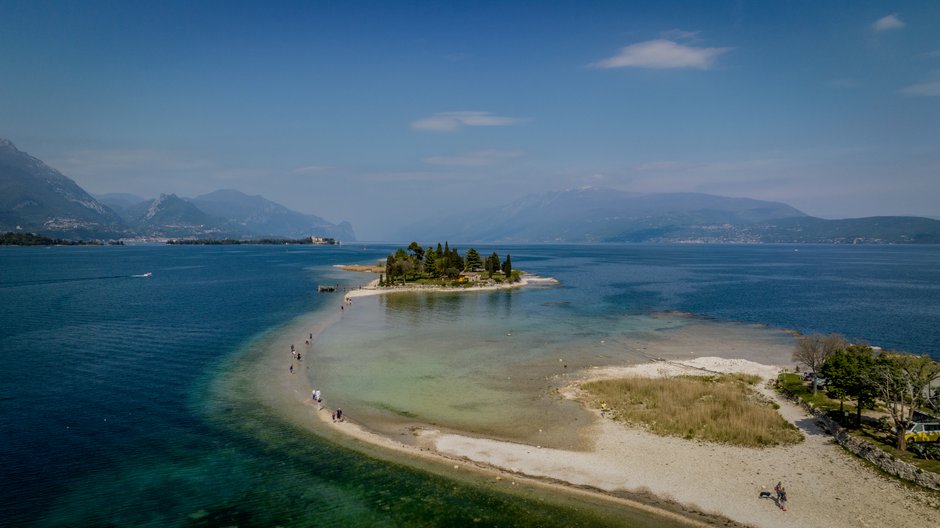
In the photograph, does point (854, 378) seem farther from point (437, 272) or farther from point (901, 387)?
point (437, 272)

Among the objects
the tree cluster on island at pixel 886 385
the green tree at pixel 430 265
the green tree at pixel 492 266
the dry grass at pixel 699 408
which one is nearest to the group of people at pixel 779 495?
the dry grass at pixel 699 408

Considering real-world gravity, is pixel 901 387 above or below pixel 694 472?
above

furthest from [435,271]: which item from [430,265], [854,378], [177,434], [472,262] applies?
[854,378]

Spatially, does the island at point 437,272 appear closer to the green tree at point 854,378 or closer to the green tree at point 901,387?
the green tree at point 854,378

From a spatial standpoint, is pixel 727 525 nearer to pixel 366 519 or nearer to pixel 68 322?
pixel 366 519

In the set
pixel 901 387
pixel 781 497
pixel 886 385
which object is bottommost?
pixel 781 497

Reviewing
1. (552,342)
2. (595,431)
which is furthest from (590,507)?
(552,342)
